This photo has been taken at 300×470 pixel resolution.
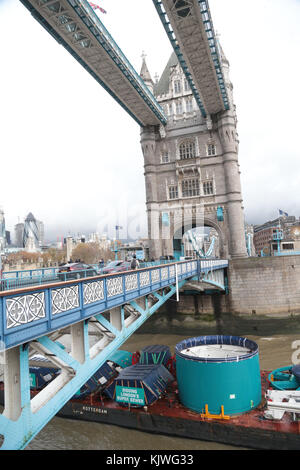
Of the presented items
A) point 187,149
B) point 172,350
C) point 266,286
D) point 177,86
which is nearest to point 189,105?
point 177,86

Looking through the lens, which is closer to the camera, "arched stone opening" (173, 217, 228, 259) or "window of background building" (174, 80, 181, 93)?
"arched stone opening" (173, 217, 228, 259)

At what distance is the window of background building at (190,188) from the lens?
39344 mm

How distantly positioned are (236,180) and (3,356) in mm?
35354

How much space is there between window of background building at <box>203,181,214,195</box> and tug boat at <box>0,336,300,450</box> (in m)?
26.3

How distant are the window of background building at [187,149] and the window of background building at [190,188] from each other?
130 inches

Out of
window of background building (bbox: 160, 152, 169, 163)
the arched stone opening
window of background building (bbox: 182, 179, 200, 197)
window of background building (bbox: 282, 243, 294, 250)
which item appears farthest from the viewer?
window of background building (bbox: 282, 243, 294, 250)

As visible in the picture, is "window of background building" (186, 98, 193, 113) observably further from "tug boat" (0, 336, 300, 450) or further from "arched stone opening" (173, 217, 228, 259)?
"tug boat" (0, 336, 300, 450)

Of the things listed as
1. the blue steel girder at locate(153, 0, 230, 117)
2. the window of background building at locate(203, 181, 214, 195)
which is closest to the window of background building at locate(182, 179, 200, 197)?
the window of background building at locate(203, 181, 214, 195)

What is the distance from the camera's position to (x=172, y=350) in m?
24.8

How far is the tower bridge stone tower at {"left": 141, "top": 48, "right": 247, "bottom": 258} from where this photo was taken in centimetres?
3719

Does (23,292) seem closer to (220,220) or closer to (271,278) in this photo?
(271,278)

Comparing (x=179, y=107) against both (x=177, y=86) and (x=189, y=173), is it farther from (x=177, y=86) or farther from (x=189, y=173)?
(x=189, y=173)

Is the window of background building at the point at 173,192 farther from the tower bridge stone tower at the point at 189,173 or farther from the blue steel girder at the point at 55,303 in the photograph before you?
the blue steel girder at the point at 55,303

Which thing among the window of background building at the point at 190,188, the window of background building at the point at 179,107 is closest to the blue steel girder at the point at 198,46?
the window of background building at the point at 179,107
